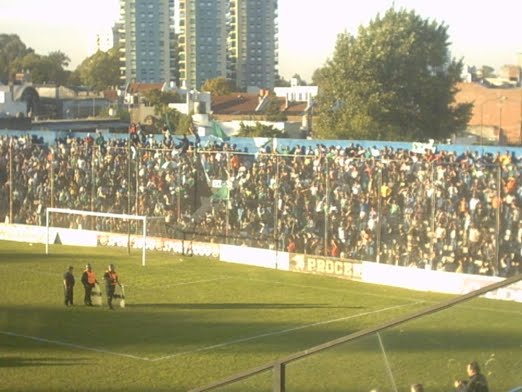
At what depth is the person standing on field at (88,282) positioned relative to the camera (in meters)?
21.8

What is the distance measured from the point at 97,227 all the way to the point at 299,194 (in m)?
8.17

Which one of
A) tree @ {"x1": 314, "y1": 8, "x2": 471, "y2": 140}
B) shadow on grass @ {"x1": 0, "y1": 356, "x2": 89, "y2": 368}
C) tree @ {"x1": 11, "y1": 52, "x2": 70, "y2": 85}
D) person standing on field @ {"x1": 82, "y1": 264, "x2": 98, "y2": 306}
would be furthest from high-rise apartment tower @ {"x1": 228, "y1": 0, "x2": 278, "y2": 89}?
shadow on grass @ {"x1": 0, "y1": 356, "x2": 89, "y2": 368}

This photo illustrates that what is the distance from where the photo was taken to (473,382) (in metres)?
4.52

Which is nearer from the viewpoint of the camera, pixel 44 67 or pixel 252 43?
pixel 44 67

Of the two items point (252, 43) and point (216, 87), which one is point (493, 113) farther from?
point (252, 43)

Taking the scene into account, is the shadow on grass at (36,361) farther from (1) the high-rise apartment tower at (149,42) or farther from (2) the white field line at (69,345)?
(1) the high-rise apartment tower at (149,42)

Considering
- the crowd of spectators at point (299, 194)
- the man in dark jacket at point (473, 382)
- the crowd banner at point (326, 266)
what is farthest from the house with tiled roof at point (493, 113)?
the man in dark jacket at point (473, 382)

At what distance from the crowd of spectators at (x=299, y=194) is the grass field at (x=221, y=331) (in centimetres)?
131

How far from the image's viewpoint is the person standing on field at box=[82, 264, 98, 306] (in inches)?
857

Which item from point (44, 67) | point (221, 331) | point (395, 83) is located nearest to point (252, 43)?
point (44, 67)

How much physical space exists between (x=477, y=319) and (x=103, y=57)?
111 m

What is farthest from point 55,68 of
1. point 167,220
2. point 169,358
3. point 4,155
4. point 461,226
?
point 169,358

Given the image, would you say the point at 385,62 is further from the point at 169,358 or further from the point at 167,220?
the point at 169,358

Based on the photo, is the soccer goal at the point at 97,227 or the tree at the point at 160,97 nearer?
the soccer goal at the point at 97,227
